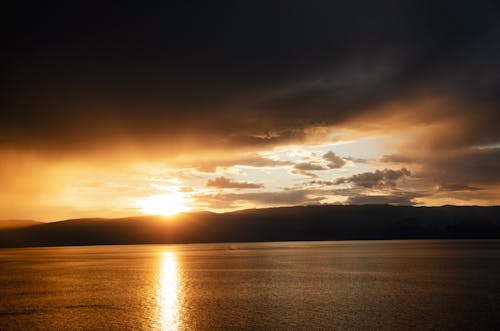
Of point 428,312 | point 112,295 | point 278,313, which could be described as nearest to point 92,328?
point 278,313

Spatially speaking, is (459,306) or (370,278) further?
(370,278)

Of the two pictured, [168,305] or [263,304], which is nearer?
[263,304]

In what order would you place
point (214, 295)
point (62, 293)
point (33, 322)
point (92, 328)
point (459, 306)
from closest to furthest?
1. point (92, 328)
2. point (33, 322)
3. point (459, 306)
4. point (214, 295)
5. point (62, 293)

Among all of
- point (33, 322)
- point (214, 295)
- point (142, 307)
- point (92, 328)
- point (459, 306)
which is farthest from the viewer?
point (214, 295)

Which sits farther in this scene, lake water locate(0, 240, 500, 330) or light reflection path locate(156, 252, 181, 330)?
light reflection path locate(156, 252, 181, 330)

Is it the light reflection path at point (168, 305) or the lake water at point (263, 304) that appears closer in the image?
the lake water at point (263, 304)

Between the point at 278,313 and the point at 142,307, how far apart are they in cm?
1899

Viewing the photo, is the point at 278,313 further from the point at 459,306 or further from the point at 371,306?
the point at 459,306

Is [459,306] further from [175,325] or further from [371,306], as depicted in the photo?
[175,325]

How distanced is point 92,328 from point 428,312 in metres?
36.9

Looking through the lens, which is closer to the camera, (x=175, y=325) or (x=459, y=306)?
(x=175, y=325)

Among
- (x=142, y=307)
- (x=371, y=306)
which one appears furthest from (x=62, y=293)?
(x=371, y=306)

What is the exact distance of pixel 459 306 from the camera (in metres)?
53.2

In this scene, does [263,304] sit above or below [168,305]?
below
